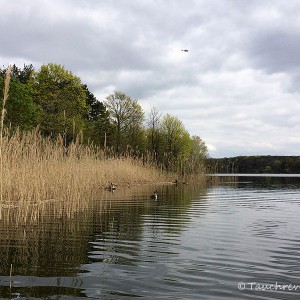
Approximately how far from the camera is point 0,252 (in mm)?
5535

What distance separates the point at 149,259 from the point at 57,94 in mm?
32437

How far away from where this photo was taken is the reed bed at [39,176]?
376 inches

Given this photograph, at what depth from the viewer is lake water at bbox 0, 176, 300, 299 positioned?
396cm

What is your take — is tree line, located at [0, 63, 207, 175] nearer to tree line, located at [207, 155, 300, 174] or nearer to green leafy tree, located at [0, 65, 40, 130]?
green leafy tree, located at [0, 65, 40, 130]

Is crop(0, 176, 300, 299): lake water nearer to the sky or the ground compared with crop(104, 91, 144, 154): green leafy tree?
nearer to the ground

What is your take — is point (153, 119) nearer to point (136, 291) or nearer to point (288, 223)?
point (288, 223)

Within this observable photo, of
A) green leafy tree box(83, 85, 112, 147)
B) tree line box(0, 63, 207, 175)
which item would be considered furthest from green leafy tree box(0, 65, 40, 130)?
green leafy tree box(83, 85, 112, 147)

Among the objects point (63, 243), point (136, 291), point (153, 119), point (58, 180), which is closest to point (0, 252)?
point (63, 243)

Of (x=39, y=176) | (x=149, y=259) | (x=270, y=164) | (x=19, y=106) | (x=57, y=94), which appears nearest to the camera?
(x=149, y=259)

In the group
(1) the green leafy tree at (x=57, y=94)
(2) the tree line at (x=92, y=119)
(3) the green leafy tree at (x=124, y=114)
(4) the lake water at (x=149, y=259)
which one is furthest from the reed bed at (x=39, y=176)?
(3) the green leafy tree at (x=124, y=114)

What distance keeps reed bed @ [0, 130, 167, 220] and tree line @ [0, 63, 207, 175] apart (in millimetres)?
14415

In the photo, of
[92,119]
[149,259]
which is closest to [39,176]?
[149,259]

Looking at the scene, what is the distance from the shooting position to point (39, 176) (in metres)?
10.5

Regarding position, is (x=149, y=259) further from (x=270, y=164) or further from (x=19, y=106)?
(x=270, y=164)
